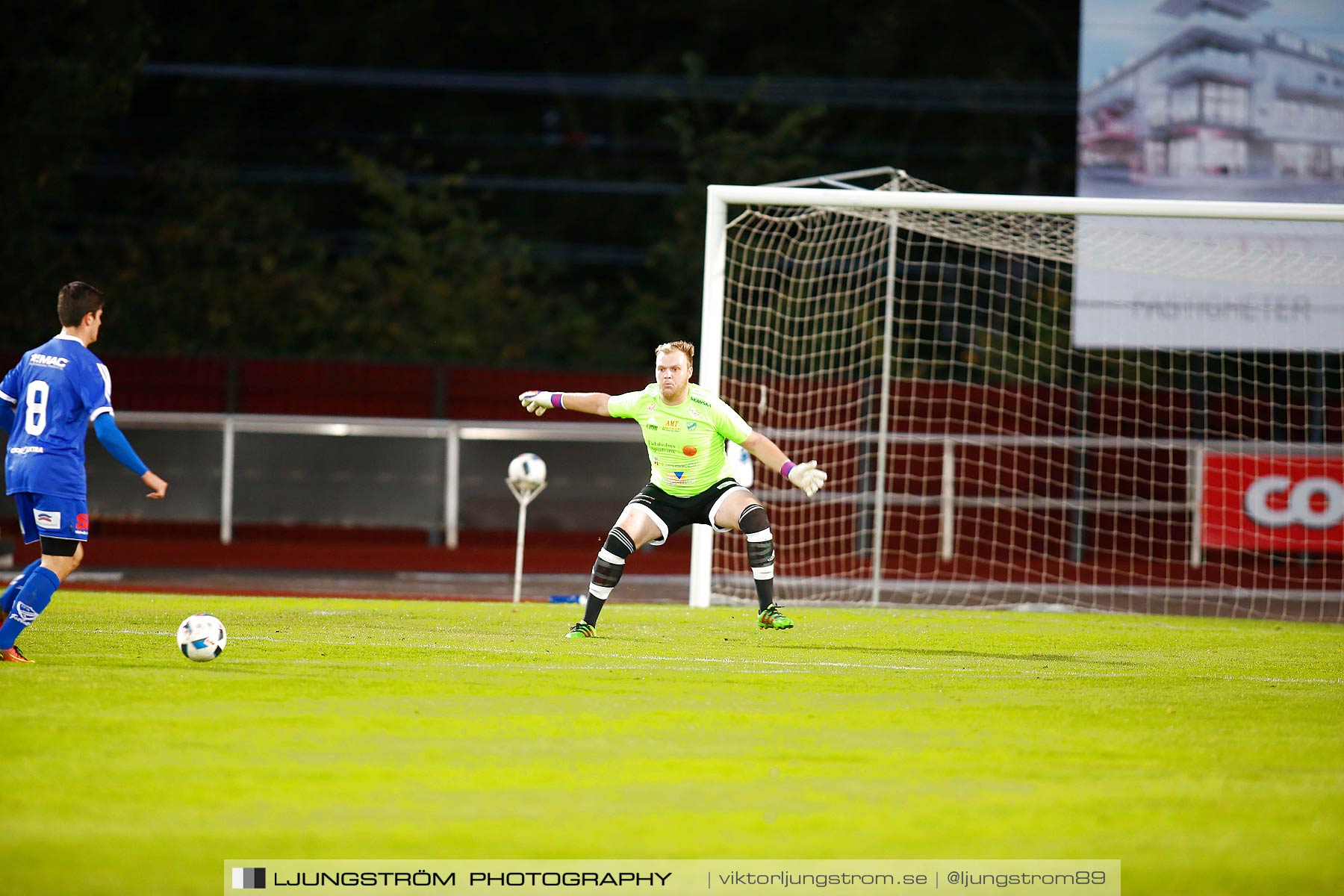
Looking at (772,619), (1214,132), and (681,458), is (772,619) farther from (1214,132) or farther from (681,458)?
(1214,132)

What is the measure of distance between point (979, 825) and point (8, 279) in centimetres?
2356

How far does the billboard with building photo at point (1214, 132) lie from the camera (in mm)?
17094

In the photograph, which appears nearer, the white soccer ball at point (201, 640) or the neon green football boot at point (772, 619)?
the white soccer ball at point (201, 640)

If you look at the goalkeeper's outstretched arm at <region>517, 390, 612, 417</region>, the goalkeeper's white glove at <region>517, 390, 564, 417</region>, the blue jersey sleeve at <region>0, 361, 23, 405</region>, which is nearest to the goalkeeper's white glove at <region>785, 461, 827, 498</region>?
the goalkeeper's outstretched arm at <region>517, 390, 612, 417</region>

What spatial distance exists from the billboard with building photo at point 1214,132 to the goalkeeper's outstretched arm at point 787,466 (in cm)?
912

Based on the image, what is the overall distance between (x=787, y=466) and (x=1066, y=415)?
12378 millimetres

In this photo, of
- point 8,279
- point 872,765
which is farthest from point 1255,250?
point 8,279


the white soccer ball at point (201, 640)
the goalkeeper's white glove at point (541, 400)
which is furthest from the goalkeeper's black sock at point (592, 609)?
the white soccer ball at point (201, 640)

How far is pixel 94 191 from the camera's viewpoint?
30.2 m

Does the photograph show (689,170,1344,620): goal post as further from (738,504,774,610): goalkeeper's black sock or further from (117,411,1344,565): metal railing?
(738,504,774,610): goalkeeper's black sock

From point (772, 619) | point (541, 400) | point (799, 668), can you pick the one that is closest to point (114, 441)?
point (541, 400)

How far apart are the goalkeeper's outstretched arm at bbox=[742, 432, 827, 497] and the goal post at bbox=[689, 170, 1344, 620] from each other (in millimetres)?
2511

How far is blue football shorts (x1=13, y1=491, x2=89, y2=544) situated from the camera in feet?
23.9

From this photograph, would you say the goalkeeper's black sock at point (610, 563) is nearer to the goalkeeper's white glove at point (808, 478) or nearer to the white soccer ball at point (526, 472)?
the goalkeeper's white glove at point (808, 478)
